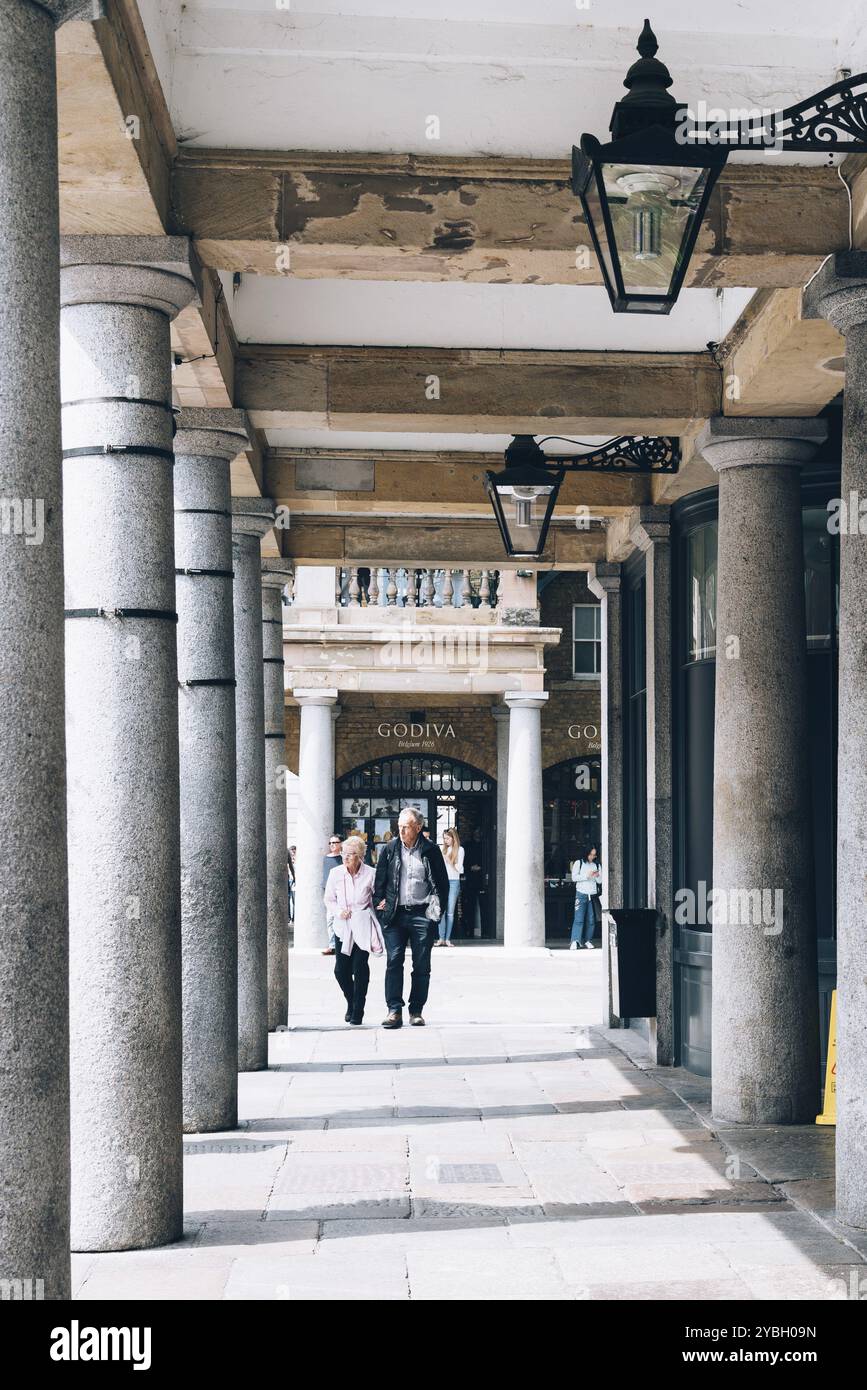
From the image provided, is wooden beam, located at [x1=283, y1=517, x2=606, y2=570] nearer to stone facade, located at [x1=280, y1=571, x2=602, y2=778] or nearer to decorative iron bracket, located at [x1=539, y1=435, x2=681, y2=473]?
decorative iron bracket, located at [x1=539, y1=435, x2=681, y2=473]

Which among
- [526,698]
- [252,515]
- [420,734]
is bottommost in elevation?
[420,734]

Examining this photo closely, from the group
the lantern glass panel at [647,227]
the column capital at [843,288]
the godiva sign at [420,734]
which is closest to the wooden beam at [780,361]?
the column capital at [843,288]

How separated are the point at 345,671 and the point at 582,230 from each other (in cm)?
1654

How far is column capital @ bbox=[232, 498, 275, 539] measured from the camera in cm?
1071

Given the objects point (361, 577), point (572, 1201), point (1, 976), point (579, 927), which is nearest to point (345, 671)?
point (361, 577)

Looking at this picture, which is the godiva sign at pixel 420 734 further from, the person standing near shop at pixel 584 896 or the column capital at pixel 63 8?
the column capital at pixel 63 8

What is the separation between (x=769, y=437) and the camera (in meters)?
8.41

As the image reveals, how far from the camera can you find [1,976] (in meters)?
3.50

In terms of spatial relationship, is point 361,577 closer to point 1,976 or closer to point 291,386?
point 291,386

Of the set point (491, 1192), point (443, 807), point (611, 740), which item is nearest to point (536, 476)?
point (491, 1192)

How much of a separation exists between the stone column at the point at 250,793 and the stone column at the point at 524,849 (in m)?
11.2

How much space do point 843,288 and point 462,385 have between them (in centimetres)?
314

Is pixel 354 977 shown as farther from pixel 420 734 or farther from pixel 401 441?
pixel 420 734

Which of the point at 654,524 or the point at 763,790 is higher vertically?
the point at 654,524
